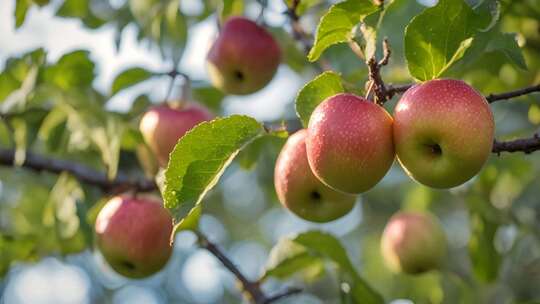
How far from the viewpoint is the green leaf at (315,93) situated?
194 cm

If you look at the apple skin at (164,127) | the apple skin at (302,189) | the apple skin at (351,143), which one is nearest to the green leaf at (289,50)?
the apple skin at (164,127)

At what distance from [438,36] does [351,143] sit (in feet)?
1.05

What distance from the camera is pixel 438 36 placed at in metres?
1.89

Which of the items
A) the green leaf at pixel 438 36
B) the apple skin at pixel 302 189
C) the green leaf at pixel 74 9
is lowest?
the green leaf at pixel 74 9

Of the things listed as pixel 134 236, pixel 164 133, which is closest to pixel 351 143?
pixel 134 236

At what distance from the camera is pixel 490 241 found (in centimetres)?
301

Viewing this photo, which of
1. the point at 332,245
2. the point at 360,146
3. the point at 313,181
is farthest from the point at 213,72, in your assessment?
the point at 360,146

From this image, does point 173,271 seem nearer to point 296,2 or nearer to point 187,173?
point 296,2

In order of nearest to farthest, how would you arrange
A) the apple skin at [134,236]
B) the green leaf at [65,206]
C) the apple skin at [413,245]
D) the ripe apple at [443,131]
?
the ripe apple at [443,131], the apple skin at [134,236], the green leaf at [65,206], the apple skin at [413,245]

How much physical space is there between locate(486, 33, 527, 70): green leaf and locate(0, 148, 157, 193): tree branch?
1.24 m

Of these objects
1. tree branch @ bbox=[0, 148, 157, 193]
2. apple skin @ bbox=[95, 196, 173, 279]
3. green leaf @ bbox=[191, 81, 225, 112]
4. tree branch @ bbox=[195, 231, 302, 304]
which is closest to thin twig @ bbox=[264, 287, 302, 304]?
tree branch @ bbox=[195, 231, 302, 304]

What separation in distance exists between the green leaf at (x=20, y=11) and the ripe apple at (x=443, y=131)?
4.75 ft

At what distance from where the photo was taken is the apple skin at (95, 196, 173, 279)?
2.67 m

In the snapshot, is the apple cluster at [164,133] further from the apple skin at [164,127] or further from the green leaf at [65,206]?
the green leaf at [65,206]
